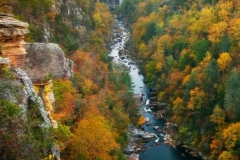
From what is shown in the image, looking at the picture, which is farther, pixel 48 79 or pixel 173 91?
pixel 173 91

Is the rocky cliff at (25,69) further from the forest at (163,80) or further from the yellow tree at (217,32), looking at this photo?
the yellow tree at (217,32)

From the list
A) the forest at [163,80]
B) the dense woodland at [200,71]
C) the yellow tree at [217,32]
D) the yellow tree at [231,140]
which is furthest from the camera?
the yellow tree at [217,32]

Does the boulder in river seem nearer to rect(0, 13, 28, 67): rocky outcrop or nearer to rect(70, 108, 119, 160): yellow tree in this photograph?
rect(70, 108, 119, 160): yellow tree

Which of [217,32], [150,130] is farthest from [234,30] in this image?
[150,130]

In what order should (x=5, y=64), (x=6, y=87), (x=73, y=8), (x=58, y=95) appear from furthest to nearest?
(x=73, y=8)
(x=58, y=95)
(x=5, y=64)
(x=6, y=87)

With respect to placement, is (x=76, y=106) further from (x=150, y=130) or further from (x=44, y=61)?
(x=44, y=61)

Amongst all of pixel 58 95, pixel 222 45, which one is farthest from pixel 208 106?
pixel 58 95

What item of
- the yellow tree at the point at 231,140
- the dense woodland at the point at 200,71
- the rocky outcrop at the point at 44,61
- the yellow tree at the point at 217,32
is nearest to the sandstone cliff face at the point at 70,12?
the dense woodland at the point at 200,71

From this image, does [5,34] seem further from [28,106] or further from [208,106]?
[208,106]
